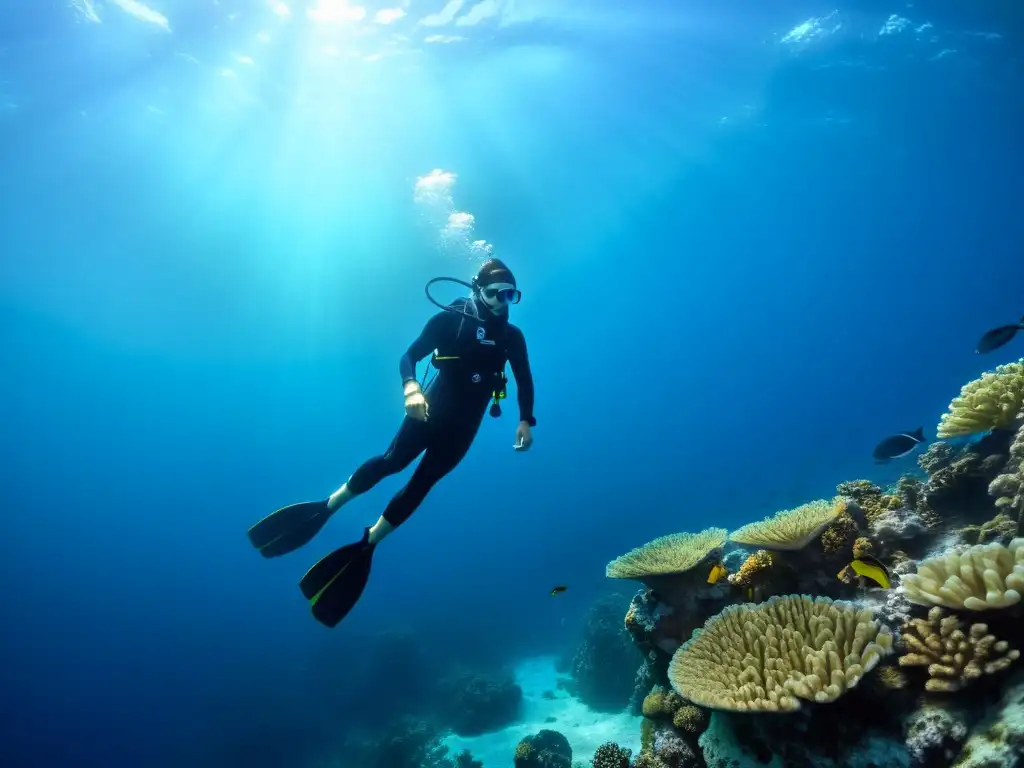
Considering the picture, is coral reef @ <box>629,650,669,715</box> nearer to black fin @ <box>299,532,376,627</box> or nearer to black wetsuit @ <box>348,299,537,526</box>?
black wetsuit @ <box>348,299,537,526</box>

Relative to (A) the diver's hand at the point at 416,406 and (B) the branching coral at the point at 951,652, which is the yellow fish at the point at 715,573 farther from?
(A) the diver's hand at the point at 416,406

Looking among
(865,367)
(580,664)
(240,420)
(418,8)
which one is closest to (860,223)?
(418,8)

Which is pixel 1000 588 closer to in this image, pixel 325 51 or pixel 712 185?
pixel 325 51

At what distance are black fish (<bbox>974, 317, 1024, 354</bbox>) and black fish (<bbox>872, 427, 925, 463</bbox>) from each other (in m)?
1.46

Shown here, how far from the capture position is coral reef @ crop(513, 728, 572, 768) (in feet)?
31.3

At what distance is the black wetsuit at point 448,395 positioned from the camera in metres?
6.08

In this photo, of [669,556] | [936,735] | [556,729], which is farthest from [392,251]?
[936,735]

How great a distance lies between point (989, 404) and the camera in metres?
4.65

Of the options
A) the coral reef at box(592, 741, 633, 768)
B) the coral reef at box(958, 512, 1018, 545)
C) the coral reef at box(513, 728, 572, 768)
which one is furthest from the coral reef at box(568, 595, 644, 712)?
the coral reef at box(958, 512, 1018, 545)

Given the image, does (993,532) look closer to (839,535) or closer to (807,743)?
(839,535)

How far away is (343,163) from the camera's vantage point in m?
28.3

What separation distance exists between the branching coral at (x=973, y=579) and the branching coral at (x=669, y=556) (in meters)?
1.79

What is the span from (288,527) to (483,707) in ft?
48.5

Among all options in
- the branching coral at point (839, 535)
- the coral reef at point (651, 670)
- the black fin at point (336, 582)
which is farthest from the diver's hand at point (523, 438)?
the branching coral at point (839, 535)
